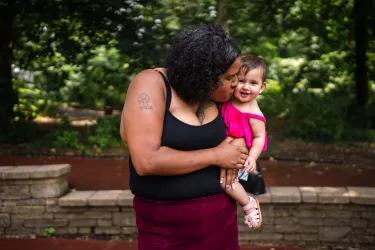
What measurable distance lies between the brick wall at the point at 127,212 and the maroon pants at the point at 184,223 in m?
2.41

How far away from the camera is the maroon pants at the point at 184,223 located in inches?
72.9

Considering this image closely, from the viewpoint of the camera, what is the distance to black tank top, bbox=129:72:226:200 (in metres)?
1.77

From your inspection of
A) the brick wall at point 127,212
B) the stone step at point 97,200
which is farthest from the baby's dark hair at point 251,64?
the stone step at point 97,200

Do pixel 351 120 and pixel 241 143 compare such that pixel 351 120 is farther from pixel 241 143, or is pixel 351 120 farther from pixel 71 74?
pixel 241 143

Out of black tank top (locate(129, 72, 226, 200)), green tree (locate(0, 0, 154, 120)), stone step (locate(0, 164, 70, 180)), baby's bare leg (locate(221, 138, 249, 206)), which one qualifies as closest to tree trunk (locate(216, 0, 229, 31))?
green tree (locate(0, 0, 154, 120))

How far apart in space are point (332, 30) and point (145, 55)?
19.6 ft

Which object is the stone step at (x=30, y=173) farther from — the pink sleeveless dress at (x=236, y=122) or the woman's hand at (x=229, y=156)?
the woman's hand at (x=229, y=156)

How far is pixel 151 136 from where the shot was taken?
5.52ft

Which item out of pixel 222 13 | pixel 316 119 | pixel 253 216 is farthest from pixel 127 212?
pixel 316 119

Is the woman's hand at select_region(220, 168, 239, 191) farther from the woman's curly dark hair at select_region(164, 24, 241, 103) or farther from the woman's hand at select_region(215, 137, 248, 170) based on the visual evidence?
the woman's curly dark hair at select_region(164, 24, 241, 103)

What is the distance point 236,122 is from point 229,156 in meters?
0.24

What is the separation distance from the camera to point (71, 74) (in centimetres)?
1251

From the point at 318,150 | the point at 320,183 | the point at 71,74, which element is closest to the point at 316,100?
the point at 318,150

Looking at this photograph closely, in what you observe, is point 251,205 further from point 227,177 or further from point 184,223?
point 184,223
